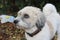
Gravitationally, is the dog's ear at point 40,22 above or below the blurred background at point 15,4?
above

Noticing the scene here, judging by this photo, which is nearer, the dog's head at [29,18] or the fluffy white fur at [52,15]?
the dog's head at [29,18]

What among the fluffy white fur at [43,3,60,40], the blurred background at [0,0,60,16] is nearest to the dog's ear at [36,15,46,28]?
the fluffy white fur at [43,3,60,40]

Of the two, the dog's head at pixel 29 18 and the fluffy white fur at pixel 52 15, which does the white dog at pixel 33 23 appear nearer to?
the dog's head at pixel 29 18

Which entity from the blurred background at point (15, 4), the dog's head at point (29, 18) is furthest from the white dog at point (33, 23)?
the blurred background at point (15, 4)

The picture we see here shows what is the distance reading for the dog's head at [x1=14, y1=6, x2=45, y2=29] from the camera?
3895 millimetres

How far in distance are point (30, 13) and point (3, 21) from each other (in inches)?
88.7

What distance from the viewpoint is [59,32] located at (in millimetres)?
4832

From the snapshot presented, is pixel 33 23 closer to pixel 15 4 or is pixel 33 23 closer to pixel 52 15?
pixel 52 15

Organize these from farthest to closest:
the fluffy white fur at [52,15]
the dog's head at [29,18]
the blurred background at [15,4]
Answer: the blurred background at [15,4]
the fluffy white fur at [52,15]
the dog's head at [29,18]

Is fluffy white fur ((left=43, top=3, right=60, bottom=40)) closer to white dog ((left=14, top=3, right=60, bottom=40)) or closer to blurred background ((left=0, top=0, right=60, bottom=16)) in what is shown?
white dog ((left=14, top=3, right=60, bottom=40))

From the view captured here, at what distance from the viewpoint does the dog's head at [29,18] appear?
389cm

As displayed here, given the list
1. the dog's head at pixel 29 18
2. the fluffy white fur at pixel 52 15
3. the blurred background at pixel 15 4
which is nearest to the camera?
the dog's head at pixel 29 18

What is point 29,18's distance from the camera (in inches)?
154

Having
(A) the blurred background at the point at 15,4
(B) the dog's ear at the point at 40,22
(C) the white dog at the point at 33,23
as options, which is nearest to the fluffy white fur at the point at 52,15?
(C) the white dog at the point at 33,23
